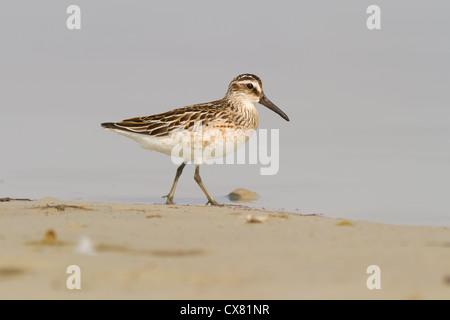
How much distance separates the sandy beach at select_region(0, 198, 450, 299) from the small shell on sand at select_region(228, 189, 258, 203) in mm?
3181

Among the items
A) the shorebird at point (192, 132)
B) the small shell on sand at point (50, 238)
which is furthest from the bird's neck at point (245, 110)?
the small shell on sand at point (50, 238)

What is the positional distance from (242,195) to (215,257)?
5266mm

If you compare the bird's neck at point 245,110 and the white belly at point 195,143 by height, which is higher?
the bird's neck at point 245,110

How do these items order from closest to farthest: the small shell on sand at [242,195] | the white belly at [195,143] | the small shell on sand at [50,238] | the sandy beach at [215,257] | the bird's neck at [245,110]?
the sandy beach at [215,257] → the small shell on sand at [50,238] → the white belly at [195,143] → the small shell on sand at [242,195] → the bird's neck at [245,110]

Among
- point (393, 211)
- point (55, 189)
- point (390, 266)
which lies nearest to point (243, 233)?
point (390, 266)

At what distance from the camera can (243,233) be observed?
711 centimetres

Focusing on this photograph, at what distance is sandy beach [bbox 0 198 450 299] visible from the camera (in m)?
5.45

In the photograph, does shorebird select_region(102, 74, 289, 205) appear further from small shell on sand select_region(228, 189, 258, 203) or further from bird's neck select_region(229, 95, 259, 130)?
small shell on sand select_region(228, 189, 258, 203)

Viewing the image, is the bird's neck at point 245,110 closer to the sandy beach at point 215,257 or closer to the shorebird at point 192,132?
the shorebird at point 192,132

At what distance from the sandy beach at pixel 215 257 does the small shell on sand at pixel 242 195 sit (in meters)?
3.18

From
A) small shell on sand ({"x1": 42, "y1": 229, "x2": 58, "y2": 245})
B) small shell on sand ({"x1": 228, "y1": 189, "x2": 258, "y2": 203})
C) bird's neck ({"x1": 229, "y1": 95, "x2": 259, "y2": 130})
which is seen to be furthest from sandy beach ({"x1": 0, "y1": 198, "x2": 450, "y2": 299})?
bird's neck ({"x1": 229, "y1": 95, "x2": 259, "y2": 130})

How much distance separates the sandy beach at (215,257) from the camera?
5453mm

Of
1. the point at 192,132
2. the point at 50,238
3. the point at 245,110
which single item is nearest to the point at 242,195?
the point at 192,132
